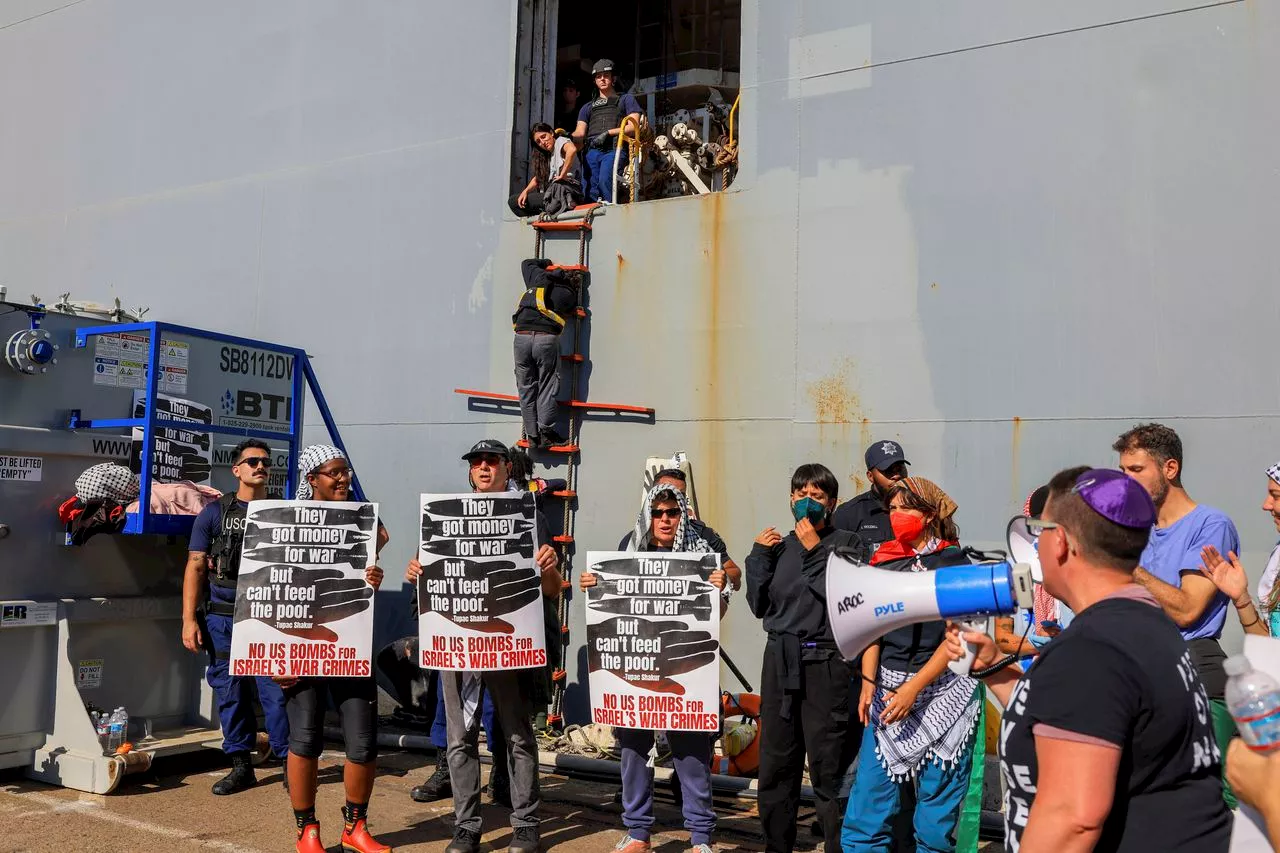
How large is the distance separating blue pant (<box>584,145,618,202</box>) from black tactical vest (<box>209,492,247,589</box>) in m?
4.50

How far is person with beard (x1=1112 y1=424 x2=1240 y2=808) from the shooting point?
4188mm

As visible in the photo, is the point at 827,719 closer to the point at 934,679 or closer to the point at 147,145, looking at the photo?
the point at 934,679

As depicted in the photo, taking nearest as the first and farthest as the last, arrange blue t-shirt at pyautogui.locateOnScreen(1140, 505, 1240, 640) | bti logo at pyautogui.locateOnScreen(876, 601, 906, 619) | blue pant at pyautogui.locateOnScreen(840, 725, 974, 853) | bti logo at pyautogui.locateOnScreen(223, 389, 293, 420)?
bti logo at pyautogui.locateOnScreen(876, 601, 906, 619) → blue t-shirt at pyautogui.locateOnScreen(1140, 505, 1240, 640) → blue pant at pyautogui.locateOnScreen(840, 725, 974, 853) → bti logo at pyautogui.locateOnScreen(223, 389, 293, 420)

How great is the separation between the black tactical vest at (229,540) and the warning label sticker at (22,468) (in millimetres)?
1306

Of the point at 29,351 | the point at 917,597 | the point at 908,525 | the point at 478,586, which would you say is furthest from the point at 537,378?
the point at 917,597

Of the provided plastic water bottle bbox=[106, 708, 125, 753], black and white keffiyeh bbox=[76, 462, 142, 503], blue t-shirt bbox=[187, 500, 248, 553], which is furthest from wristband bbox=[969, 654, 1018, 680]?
black and white keffiyeh bbox=[76, 462, 142, 503]

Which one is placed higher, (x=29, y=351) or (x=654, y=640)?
(x=29, y=351)

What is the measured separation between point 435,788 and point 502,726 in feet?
4.56

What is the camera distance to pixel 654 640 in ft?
19.1

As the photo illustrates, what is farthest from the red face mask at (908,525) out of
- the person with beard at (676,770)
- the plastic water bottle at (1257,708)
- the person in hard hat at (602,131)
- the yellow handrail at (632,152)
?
the person in hard hat at (602,131)

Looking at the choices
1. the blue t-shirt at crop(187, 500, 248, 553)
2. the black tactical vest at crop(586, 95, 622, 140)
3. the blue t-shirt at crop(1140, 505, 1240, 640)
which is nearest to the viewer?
the blue t-shirt at crop(1140, 505, 1240, 640)

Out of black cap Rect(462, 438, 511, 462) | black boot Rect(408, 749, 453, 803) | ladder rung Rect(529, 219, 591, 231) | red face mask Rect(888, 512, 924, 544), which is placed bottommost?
black boot Rect(408, 749, 453, 803)

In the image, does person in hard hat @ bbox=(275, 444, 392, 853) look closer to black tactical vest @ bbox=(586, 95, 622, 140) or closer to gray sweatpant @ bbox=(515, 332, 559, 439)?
gray sweatpant @ bbox=(515, 332, 559, 439)

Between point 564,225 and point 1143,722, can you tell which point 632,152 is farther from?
point 1143,722
